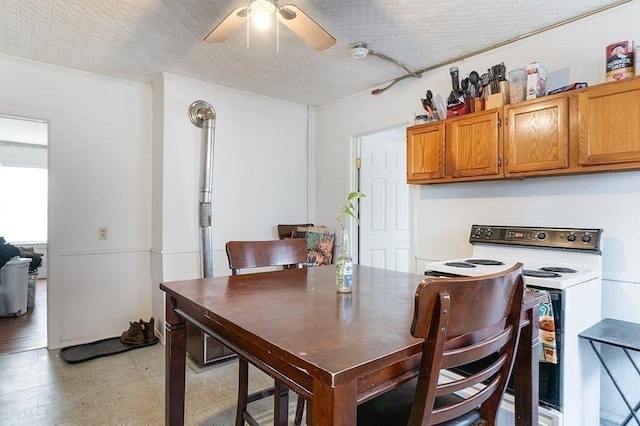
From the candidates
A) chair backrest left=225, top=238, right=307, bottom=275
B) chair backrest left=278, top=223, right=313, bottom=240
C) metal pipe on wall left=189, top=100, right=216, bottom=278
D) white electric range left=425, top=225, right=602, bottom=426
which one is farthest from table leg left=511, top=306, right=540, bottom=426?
chair backrest left=278, top=223, right=313, bottom=240

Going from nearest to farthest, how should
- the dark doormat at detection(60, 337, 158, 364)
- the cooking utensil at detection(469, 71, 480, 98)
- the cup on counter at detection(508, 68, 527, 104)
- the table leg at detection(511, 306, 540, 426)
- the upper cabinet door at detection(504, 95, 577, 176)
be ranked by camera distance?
the table leg at detection(511, 306, 540, 426), the upper cabinet door at detection(504, 95, 577, 176), the cup on counter at detection(508, 68, 527, 104), the cooking utensil at detection(469, 71, 480, 98), the dark doormat at detection(60, 337, 158, 364)

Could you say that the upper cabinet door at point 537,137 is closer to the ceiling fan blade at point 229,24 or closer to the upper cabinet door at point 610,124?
the upper cabinet door at point 610,124

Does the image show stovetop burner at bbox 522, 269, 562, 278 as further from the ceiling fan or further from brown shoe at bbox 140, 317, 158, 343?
brown shoe at bbox 140, 317, 158, 343

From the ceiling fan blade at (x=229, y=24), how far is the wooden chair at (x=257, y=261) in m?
1.11

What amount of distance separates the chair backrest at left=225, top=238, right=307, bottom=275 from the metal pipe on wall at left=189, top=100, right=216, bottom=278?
145 centimetres

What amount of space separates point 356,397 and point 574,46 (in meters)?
2.59

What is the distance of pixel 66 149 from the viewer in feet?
10.3

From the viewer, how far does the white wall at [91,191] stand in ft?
10.0

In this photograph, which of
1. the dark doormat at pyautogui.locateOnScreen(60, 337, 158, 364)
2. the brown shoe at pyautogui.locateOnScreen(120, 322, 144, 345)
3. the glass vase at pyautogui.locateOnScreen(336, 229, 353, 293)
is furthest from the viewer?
the brown shoe at pyautogui.locateOnScreen(120, 322, 144, 345)

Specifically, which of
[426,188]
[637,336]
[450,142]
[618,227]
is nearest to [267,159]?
[426,188]

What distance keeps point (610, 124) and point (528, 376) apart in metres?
1.48

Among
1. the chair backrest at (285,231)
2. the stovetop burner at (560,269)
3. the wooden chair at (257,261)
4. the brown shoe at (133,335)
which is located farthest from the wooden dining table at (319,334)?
the chair backrest at (285,231)

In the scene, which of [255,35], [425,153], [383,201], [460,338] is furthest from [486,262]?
[255,35]

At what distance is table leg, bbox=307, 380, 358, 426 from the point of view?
71cm
